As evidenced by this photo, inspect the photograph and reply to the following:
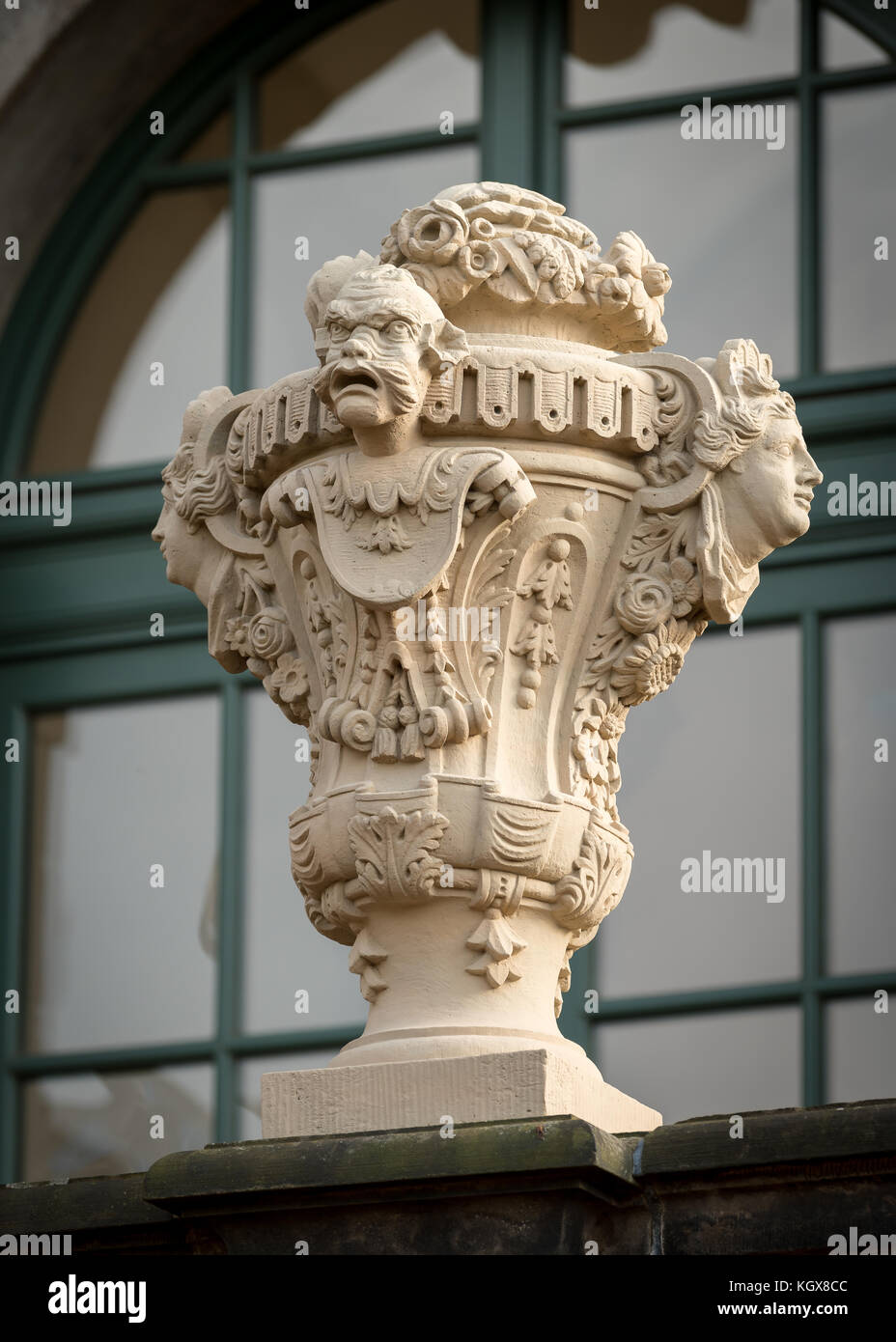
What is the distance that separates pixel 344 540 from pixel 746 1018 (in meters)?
5.11

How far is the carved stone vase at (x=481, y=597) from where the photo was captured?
5309 millimetres

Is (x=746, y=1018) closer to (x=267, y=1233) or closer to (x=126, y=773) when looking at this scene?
(x=126, y=773)

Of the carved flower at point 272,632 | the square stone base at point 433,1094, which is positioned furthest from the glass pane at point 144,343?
the square stone base at point 433,1094

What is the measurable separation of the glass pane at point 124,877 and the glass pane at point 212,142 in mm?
2624

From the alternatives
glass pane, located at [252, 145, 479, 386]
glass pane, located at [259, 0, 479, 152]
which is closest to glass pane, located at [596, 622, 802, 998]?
glass pane, located at [252, 145, 479, 386]

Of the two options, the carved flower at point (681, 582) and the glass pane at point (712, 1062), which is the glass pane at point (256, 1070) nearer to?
the glass pane at point (712, 1062)

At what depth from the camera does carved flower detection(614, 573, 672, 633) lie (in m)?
5.50

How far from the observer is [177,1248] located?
5.46 metres

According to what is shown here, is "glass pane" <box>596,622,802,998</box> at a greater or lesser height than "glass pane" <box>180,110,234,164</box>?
lesser

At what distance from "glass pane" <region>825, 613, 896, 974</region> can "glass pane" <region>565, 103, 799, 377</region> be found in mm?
1271

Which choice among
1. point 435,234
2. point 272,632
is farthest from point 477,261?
point 272,632

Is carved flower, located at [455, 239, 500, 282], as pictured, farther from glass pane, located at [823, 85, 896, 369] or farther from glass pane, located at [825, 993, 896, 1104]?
glass pane, located at [823, 85, 896, 369]

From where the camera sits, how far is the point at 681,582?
217 inches
